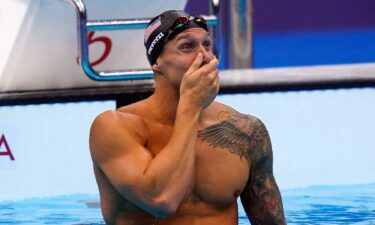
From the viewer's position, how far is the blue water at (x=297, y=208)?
14.6ft

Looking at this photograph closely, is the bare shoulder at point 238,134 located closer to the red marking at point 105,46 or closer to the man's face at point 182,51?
the man's face at point 182,51

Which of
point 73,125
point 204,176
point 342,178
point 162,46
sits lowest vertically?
point 342,178

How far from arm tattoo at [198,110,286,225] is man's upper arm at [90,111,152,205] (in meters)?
0.30

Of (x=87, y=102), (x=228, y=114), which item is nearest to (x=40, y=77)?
(x=87, y=102)

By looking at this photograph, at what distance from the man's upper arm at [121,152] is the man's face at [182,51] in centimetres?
18

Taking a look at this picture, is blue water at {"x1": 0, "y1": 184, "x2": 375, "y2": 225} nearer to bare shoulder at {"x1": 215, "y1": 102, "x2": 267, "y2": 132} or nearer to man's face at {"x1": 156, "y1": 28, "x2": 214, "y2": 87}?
bare shoulder at {"x1": 215, "y1": 102, "x2": 267, "y2": 132}

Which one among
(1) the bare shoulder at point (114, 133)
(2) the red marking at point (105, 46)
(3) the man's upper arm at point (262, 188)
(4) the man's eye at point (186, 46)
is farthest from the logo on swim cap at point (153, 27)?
(2) the red marking at point (105, 46)

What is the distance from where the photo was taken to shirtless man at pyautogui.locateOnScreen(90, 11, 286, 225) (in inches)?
94.6

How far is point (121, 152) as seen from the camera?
2477 mm

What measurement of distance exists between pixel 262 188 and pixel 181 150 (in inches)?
18.0

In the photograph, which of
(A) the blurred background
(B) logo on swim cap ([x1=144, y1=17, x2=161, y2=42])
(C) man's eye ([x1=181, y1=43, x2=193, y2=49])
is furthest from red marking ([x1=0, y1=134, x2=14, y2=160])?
(C) man's eye ([x1=181, y1=43, x2=193, y2=49])

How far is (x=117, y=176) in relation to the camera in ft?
8.02

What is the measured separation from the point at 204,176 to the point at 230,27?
276 centimetres

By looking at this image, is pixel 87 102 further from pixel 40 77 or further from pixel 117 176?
pixel 117 176
